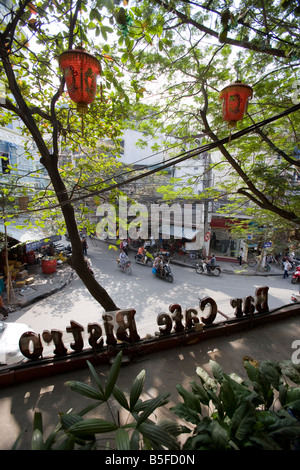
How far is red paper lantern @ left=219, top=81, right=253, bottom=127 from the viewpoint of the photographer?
2.72 m

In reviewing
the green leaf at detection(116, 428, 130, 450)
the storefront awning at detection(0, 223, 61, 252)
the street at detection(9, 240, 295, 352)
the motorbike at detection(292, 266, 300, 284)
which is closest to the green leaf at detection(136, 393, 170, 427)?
the green leaf at detection(116, 428, 130, 450)

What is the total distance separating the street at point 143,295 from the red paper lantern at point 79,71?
6.21 meters

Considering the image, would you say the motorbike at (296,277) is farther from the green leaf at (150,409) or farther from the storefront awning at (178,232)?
the green leaf at (150,409)

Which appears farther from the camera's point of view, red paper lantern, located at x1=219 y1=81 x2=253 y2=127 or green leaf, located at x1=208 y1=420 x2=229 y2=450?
red paper lantern, located at x1=219 y1=81 x2=253 y2=127

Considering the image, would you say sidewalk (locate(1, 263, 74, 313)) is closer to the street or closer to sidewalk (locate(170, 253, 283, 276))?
the street

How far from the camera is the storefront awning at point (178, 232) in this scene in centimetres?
1553

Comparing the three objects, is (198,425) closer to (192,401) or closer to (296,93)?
(192,401)

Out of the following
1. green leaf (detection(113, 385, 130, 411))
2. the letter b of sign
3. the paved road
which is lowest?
the paved road

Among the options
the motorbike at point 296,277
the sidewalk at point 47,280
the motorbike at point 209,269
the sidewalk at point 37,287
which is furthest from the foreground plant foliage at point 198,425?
the motorbike at point 296,277

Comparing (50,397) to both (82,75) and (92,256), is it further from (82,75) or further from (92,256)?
(92,256)

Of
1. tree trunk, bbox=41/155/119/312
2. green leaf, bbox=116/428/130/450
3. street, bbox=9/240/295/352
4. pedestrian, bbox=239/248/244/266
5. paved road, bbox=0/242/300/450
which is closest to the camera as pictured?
green leaf, bbox=116/428/130/450
